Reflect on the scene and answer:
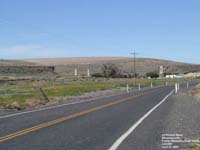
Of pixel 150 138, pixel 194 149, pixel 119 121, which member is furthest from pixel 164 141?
pixel 119 121

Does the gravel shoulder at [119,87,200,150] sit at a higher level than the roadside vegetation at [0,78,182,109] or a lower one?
higher

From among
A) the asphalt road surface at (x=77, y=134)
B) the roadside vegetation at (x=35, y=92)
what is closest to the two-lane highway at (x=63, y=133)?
the asphalt road surface at (x=77, y=134)

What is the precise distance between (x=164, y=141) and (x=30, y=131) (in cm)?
454

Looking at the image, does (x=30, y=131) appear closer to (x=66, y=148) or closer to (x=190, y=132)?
(x=66, y=148)

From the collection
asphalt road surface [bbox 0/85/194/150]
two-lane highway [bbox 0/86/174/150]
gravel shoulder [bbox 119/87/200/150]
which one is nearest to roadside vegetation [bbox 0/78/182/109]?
two-lane highway [bbox 0/86/174/150]

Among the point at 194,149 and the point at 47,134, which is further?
the point at 47,134

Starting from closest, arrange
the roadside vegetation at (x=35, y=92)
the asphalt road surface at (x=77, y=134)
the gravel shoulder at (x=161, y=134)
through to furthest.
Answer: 1. the gravel shoulder at (x=161, y=134)
2. the asphalt road surface at (x=77, y=134)
3. the roadside vegetation at (x=35, y=92)

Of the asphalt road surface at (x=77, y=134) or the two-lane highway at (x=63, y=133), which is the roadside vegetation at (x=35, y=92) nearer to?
the two-lane highway at (x=63, y=133)

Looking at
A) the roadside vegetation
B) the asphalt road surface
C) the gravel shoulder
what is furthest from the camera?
the roadside vegetation

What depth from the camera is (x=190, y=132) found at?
15.9 meters

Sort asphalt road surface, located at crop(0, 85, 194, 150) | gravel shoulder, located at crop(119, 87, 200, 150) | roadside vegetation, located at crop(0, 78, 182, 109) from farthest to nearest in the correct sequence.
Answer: roadside vegetation, located at crop(0, 78, 182, 109)
asphalt road surface, located at crop(0, 85, 194, 150)
gravel shoulder, located at crop(119, 87, 200, 150)

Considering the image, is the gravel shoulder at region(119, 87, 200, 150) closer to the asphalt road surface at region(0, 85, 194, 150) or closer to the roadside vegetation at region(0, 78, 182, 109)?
the asphalt road surface at region(0, 85, 194, 150)

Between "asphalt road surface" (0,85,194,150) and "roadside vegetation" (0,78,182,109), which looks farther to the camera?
"roadside vegetation" (0,78,182,109)

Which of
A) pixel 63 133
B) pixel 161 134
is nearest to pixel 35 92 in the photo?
pixel 63 133
